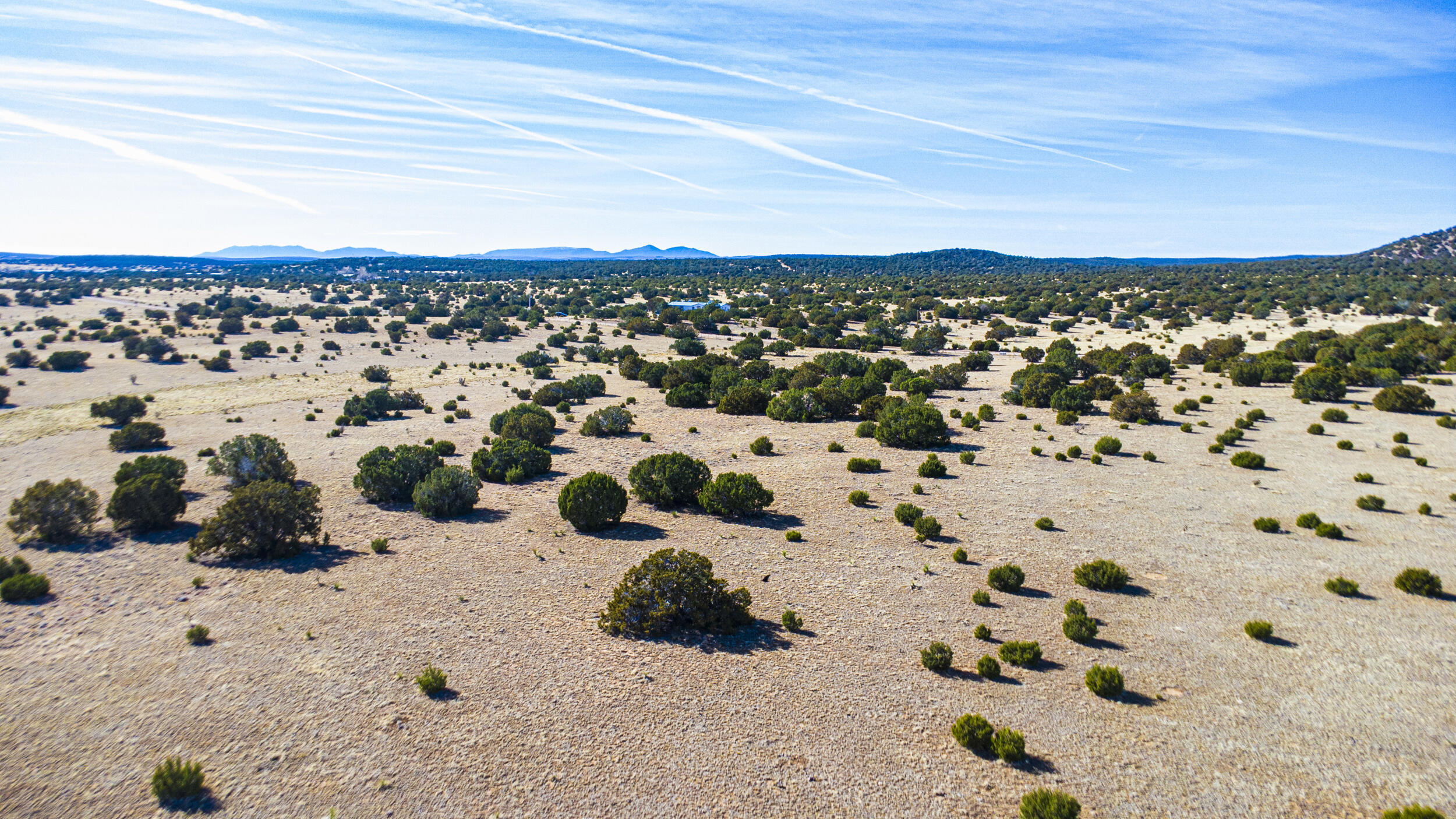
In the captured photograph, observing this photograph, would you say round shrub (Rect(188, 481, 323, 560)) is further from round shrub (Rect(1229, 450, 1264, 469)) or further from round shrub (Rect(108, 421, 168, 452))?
round shrub (Rect(1229, 450, 1264, 469))

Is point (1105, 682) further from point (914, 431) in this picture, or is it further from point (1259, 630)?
point (914, 431)

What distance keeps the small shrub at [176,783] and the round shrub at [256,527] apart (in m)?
9.20

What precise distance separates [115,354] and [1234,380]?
80.1 metres

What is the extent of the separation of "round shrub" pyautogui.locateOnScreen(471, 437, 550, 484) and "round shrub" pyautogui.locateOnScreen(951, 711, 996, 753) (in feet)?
60.5

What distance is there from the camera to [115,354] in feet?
179

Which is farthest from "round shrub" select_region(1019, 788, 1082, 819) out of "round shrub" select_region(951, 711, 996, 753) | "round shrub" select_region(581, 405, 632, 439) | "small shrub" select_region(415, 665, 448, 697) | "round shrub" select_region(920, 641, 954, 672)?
"round shrub" select_region(581, 405, 632, 439)

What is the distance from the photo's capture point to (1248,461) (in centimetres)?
2655

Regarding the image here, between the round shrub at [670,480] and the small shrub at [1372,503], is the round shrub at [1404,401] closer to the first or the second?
the small shrub at [1372,503]

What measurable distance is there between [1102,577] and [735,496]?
400 inches

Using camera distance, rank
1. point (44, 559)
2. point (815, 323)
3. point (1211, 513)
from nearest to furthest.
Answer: point (44, 559) → point (1211, 513) → point (815, 323)

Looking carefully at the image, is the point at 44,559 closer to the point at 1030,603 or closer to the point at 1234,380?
the point at 1030,603

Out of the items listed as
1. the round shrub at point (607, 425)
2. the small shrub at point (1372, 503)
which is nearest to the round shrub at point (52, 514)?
the round shrub at point (607, 425)

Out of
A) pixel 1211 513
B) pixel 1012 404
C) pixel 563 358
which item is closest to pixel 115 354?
pixel 563 358

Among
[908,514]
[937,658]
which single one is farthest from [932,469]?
[937,658]
